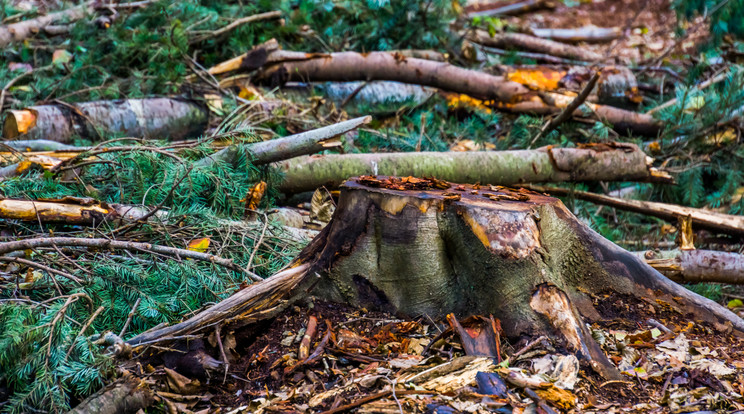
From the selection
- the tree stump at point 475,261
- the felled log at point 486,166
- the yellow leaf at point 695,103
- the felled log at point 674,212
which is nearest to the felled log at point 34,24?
the felled log at point 486,166

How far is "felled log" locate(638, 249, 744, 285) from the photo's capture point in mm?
3920

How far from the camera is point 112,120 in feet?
17.2

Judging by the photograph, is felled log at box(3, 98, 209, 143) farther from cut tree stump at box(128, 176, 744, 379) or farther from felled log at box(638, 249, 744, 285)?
felled log at box(638, 249, 744, 285)

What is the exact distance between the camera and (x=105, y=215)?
346 cm

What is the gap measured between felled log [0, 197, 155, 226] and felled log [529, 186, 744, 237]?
3225 millimetres

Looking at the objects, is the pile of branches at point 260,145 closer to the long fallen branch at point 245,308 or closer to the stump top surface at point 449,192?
the long fallen branch at point 245,308

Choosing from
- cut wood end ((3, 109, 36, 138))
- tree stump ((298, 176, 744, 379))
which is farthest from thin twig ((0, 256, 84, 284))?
cut wood end ((3, 109, 36, 138))

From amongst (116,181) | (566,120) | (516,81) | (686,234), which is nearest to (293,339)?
(116,181)

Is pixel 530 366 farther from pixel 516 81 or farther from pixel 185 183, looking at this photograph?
pixel 516 81

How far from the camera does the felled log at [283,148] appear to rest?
153 inches

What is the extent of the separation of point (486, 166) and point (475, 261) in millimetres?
2242

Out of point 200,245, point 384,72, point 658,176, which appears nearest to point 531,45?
point 384,72

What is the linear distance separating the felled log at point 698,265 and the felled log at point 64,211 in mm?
3314

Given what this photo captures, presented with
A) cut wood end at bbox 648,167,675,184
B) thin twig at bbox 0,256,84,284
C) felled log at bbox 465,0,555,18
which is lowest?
thin twig at bbox 0,256,84,284
